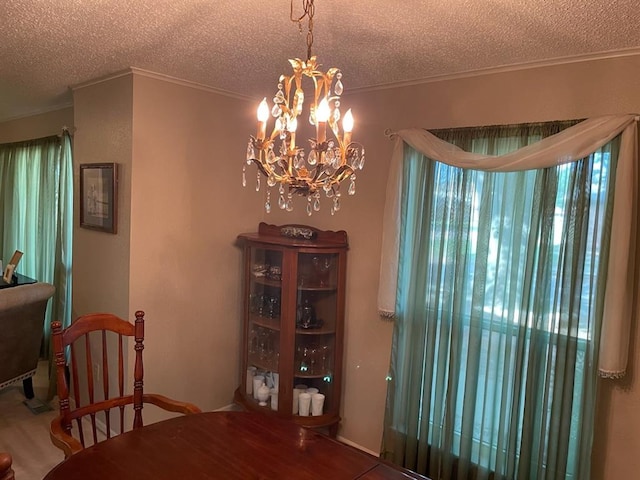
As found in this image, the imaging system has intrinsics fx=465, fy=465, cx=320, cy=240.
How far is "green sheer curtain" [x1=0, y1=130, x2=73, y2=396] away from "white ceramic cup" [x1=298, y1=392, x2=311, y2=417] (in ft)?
6.66

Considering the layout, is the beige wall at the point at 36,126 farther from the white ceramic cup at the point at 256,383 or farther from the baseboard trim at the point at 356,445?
the baseboard trim at the point at 356,445

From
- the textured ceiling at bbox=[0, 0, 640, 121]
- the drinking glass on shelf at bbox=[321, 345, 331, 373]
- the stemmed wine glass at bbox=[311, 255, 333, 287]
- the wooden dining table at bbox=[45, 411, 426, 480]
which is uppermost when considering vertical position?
the textured ceiling at bbox=[0, 0, 640, 121]

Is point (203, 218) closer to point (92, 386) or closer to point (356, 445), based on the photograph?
point (92, 386)

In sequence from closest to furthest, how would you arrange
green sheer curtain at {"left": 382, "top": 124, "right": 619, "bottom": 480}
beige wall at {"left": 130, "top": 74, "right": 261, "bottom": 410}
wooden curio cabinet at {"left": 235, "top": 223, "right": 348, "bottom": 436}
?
green sheer curtain at {"left": 382, "top": 124, "right": 619, "bottom": 480}, beige wall at {"left": 130, "top": 74, "right": 261, "bottom": 410}, wooden curio cabinet at {"left": 235, "top": 223, "right": 348, "bottom": 436}

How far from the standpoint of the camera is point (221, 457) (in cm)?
168

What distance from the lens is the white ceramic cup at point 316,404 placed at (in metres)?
3.17

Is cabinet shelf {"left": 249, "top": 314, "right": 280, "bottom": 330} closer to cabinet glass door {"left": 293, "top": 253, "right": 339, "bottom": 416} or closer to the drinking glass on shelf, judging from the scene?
cabinet glass door {"left": 293, "top": 253, "right": 339, "bottom": 416}

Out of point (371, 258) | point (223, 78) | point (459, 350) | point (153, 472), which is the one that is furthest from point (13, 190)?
point (459, 350)

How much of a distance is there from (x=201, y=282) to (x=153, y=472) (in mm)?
1918

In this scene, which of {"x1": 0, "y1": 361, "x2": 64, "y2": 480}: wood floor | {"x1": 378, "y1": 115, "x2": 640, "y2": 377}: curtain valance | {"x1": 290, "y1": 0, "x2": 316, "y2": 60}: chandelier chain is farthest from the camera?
{"x1": 0, "y1": 361, "x2": 64, "y2": 480}: wood floor

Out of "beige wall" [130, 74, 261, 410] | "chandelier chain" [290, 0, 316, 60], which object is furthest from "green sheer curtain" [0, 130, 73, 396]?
"chandelier chain" [290, 0, 316, 60]

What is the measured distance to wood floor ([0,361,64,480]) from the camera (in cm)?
287

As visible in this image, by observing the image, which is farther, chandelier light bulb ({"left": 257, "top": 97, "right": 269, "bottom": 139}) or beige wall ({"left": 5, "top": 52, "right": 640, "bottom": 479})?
beige wall ({"left": 5, "top": 52, "right": 640, "bottom": 479})

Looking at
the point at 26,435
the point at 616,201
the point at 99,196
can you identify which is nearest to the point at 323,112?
the point at 616,201
